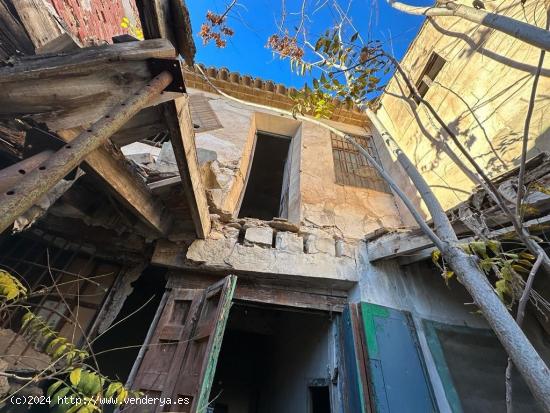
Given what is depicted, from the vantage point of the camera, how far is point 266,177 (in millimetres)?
7633

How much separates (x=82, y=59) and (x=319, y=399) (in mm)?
3936

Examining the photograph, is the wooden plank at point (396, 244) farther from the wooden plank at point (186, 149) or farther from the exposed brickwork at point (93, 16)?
the exposed brickwork at point (93, 16)

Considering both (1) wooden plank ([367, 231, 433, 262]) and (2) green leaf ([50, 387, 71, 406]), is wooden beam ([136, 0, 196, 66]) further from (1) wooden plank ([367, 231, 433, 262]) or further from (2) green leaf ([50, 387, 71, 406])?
(1) wooden plank ([367, 231, 433, 262])

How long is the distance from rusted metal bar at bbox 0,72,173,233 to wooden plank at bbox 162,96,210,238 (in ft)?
0.67

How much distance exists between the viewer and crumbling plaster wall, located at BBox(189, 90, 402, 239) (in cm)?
379

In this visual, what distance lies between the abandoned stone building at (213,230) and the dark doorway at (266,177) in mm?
1896

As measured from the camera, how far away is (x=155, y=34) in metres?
1.34

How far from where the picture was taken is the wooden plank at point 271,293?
2.90 metres

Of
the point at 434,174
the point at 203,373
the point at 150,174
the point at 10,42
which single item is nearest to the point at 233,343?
the point at 203,373

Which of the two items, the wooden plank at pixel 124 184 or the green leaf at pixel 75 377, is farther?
the wooden plank at pixel 124 184

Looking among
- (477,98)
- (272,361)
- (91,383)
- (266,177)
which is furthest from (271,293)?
(266,177)

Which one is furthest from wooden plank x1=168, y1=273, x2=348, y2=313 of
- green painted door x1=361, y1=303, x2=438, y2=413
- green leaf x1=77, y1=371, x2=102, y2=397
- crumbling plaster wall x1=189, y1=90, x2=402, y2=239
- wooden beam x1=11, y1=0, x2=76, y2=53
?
wooden beam x1=11, y1=0, x2=76, y2=53

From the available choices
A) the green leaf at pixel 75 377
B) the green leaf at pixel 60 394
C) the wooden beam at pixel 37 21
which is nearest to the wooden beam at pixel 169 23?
the wooden beam at pixel 37 21

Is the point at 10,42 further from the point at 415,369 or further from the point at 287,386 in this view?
the point at 287,386
